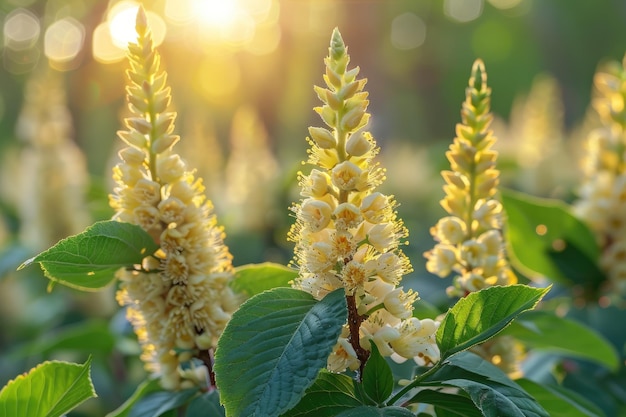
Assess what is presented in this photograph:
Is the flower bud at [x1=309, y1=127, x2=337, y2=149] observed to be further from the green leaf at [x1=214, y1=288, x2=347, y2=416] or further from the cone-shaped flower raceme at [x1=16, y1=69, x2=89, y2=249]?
the cone-shaped flower raceme at [x1=16, y1=69, x2=89, y2=249]

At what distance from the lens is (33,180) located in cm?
283

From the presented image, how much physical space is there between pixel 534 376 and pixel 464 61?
14920mm

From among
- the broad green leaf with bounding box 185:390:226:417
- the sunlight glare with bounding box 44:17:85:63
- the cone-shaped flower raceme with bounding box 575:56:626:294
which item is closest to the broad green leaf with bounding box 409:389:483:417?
the broad green leaf with bounding box 185:390:226:417

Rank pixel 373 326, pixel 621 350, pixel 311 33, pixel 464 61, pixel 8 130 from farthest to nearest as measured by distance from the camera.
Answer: pixel 464 61 < pixel 311 33 < pixel 8 130 < pixel 621 350 < pixel 373 326

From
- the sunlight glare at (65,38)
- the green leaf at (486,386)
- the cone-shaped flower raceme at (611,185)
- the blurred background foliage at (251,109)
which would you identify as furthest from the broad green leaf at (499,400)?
the sunlight glare at (65,38)

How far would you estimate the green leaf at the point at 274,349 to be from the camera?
0.74m

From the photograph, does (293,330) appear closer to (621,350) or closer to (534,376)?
(534,376)

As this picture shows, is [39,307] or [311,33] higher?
[311,33]

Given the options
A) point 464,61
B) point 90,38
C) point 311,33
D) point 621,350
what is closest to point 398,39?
point 464,61

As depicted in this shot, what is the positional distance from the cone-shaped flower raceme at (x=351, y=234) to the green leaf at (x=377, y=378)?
3 cm

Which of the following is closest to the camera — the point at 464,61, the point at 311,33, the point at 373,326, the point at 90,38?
the point at 373,326

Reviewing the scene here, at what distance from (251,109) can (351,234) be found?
11.8 feet

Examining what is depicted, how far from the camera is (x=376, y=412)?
2.56ft

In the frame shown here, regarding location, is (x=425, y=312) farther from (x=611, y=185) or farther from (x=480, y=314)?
(x=611, y=185)
